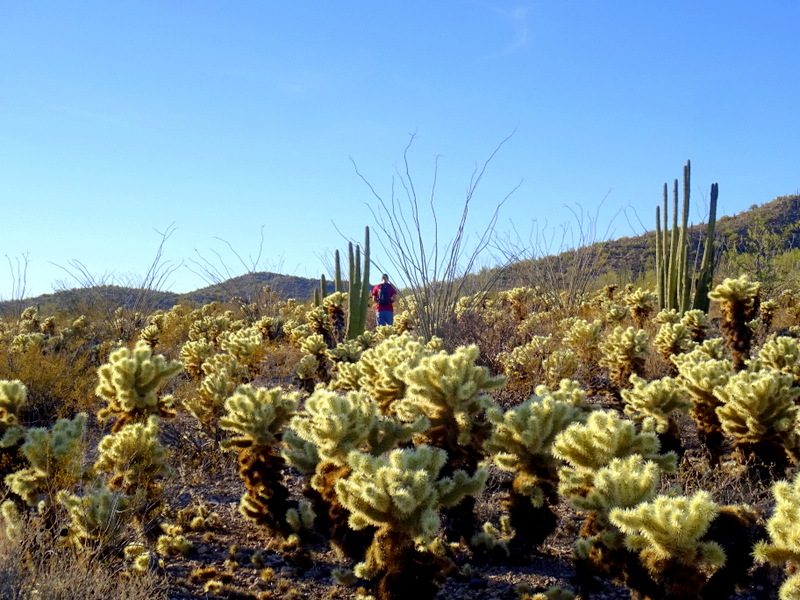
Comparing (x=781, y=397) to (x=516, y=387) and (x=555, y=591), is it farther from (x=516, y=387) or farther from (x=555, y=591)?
(x=516, y=387)

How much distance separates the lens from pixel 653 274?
65.4 feet

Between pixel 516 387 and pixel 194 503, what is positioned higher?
pixel 516 387

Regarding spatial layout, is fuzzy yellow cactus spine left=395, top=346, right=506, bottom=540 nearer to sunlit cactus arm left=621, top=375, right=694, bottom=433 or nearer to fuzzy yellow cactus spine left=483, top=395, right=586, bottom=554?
fuzzy yellow cactus spine left=483, top=395, right=586, bottom=554

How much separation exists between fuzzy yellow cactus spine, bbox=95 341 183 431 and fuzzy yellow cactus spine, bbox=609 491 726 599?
10.9 feet

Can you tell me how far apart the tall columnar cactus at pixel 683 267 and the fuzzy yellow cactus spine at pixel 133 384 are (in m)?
8.14

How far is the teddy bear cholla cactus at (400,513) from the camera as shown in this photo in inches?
111

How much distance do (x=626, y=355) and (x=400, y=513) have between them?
4444 mm

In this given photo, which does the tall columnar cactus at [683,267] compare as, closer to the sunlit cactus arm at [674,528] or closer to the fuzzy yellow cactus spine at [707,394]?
the fuzzy yellow cactus spine at [707,394]

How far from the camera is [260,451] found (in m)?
4.05

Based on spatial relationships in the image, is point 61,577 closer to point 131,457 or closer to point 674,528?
point 131,457

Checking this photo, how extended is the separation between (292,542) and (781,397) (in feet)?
10.4

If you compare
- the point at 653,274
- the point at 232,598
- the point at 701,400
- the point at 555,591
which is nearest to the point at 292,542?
the point at 232,598

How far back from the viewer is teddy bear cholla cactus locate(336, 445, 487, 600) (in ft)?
9.29

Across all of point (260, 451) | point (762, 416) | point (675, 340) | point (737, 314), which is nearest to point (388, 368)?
point (260, 451)
